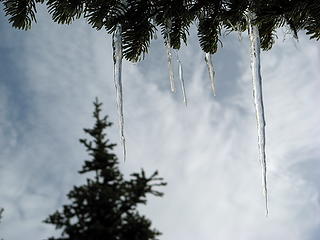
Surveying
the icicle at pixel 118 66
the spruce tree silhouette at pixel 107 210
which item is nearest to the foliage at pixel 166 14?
the icicle at pixel 118 66

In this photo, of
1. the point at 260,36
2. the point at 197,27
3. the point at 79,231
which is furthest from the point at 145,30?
the point at 79,231

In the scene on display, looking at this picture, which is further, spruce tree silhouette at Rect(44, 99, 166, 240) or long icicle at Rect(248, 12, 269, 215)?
spruce tree silhouette at Rect(44, 99, 166, 240)

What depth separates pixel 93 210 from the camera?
29.0ft

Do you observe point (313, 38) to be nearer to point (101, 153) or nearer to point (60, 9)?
point (60, 9)

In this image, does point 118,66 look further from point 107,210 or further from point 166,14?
point 107,210

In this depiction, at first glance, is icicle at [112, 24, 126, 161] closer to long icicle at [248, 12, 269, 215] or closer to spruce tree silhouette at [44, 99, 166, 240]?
long icicle at [248, 12, 269, 215]

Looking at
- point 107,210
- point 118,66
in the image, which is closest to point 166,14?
point 118,66

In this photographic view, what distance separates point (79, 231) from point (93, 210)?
2.18ft

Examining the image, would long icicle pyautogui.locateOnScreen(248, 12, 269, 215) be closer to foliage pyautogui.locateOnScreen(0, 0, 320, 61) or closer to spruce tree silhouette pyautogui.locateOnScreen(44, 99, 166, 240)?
foliage pyautogui.locateOnScreen(0, 0, 320, 61)

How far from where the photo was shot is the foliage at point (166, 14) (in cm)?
254

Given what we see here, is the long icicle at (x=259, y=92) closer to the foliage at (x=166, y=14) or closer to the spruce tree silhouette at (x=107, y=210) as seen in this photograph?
the foliage at (x=166, y=14)

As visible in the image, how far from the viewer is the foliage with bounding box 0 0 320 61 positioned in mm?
2539

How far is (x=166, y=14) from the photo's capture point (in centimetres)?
263

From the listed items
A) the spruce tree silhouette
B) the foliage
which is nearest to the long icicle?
the foliage
